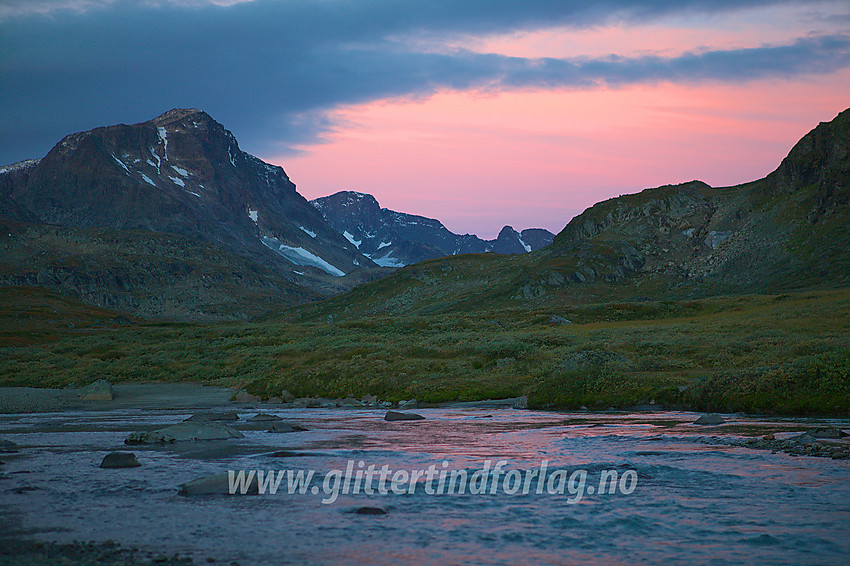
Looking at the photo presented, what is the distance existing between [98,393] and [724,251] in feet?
A: 493

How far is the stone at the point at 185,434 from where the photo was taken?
26.2 meters

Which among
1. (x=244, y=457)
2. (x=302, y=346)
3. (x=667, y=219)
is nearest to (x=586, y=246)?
(x=667, y=219)

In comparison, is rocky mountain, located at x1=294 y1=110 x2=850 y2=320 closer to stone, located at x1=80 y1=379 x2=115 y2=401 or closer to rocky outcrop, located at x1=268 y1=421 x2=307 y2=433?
stone, located at x1=80 y1=379 x2=115 y2=401

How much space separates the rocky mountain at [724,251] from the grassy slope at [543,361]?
54.8 meters

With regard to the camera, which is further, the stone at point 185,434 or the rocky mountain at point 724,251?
the rocky mountain at point 724,251

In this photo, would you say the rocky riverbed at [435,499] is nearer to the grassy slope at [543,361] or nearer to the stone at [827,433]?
the stone at [827,433]

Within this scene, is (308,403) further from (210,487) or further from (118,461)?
(210,487)

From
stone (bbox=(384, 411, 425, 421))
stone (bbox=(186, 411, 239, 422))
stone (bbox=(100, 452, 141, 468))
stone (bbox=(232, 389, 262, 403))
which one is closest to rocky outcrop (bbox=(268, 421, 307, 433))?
stone (bbox=(186, 411, 239, 422))

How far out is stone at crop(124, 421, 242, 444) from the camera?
26.2m

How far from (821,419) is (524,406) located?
1579cm

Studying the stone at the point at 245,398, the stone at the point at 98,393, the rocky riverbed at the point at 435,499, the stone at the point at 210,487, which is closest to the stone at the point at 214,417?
the rocky riverbed at the point at 435,499

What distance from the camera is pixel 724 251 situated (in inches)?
6457

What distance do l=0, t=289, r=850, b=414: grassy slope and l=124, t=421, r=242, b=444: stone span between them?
18.8 meters

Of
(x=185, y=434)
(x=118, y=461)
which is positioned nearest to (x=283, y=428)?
(x=185, y=434)
